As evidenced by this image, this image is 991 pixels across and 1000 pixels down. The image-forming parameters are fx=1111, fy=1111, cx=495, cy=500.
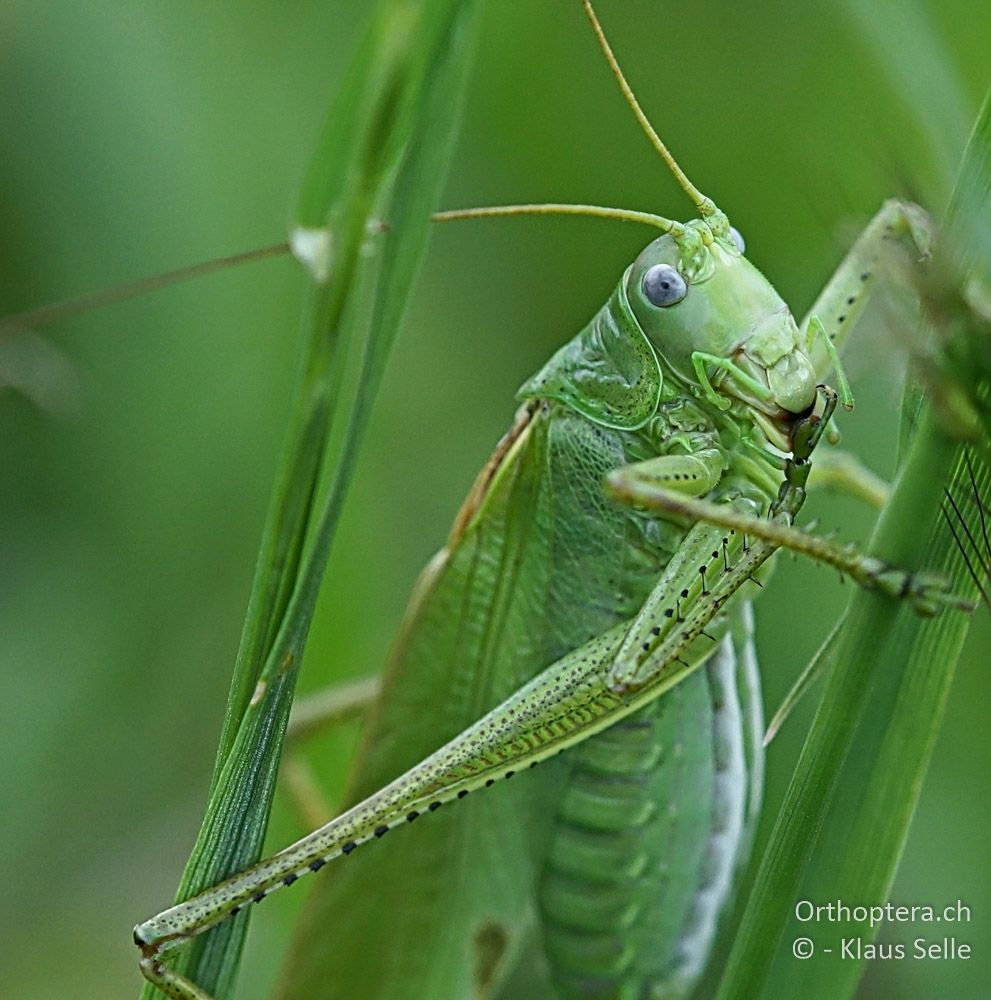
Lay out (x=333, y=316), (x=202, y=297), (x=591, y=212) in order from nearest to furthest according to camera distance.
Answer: (x=333, y=316), (x=591, y=212), (x=202, y=297)

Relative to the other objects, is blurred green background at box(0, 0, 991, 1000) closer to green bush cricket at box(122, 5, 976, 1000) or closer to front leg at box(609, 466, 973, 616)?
green bush cricket at box(122, 5, 976, 1000)

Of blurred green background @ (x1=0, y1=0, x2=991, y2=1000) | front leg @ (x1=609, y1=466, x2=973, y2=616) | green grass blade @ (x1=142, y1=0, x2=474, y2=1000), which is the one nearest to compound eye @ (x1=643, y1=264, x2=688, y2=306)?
front leg @ (x1=609, y1=466, x2=973, y2=616)

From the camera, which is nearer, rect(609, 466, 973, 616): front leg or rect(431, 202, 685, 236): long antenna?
rect(609, 466, 973, 616): front leg

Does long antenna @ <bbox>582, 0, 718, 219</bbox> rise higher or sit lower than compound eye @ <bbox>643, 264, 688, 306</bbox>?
higher

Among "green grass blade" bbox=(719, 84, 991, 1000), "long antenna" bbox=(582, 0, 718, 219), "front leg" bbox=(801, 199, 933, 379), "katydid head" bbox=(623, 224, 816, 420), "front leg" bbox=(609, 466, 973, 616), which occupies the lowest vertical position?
"green grass blade" bbox=(719, 84, 991, 1000)

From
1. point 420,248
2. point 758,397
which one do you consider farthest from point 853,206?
point 420,248

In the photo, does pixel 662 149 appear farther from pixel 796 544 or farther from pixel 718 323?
pixel 796 544

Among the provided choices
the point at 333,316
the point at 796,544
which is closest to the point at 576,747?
the point at 796,544
